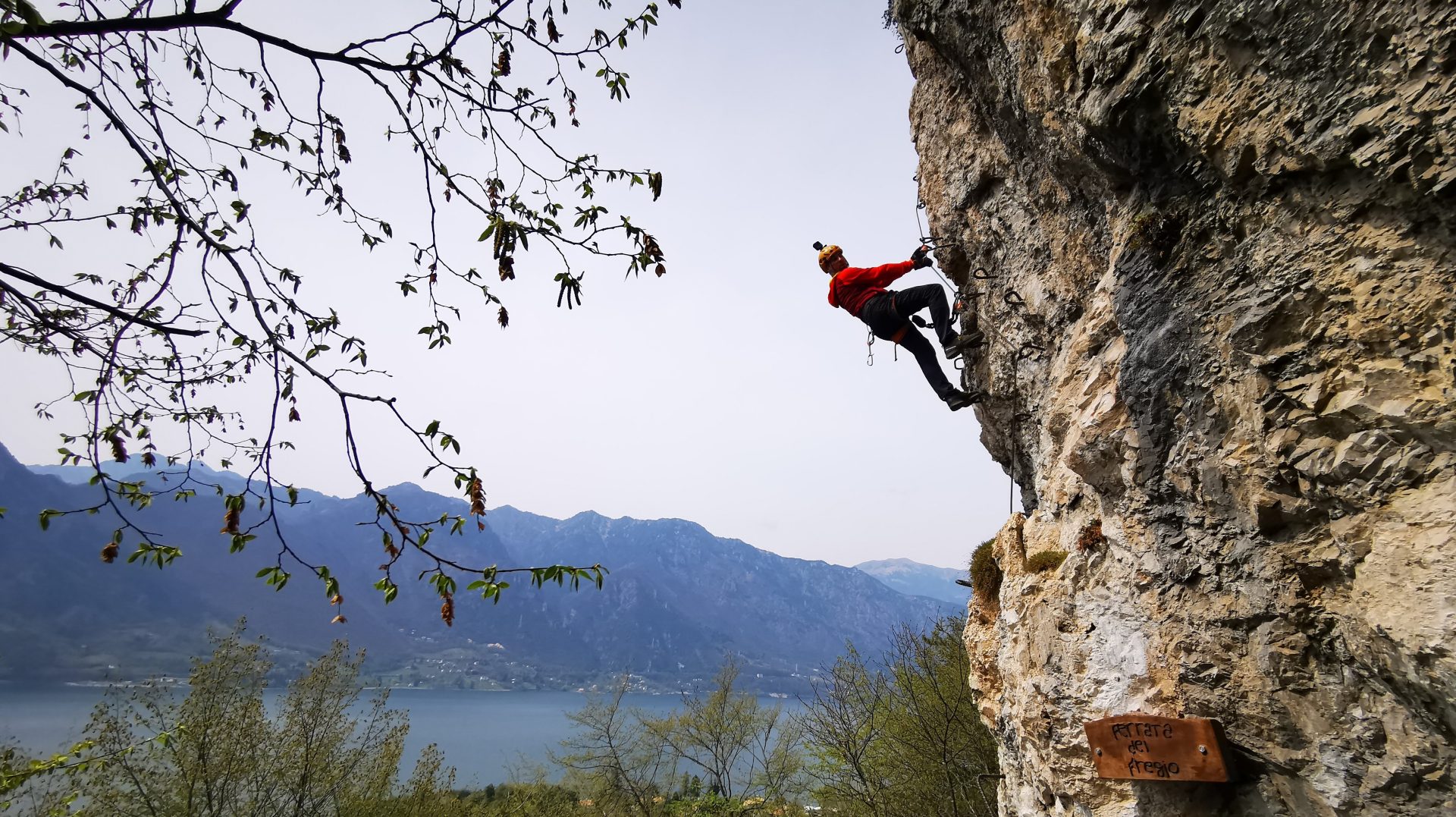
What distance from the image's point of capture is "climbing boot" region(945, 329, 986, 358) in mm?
7359

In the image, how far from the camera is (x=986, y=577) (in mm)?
7488

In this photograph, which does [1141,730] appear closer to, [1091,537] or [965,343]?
[1091,537]

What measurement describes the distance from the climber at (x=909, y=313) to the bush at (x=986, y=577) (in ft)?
6.08

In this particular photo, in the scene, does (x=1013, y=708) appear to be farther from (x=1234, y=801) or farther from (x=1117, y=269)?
(x=1117, y=269)

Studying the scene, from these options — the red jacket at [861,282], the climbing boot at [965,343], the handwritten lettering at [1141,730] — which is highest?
the red jacket at [861,282]

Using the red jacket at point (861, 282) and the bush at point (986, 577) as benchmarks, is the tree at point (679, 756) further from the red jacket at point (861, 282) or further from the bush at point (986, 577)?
the red jacket at point (861, 282)

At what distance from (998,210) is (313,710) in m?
22.4

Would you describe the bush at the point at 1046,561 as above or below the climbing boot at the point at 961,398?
below

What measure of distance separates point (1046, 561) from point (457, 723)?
12045 centimetres

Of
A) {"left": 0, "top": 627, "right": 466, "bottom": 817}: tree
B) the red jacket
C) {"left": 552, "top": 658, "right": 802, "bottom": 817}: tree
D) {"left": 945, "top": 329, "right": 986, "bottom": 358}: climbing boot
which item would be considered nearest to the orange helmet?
the red jacket

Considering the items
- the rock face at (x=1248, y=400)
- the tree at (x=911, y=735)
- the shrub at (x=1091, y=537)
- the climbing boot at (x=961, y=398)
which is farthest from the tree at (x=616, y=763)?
the rock face at (x=1248, y=400)

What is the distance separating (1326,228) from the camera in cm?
328

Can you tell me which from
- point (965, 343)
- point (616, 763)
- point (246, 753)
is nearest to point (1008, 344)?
point (965, 343)

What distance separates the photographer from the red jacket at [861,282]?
787cm
